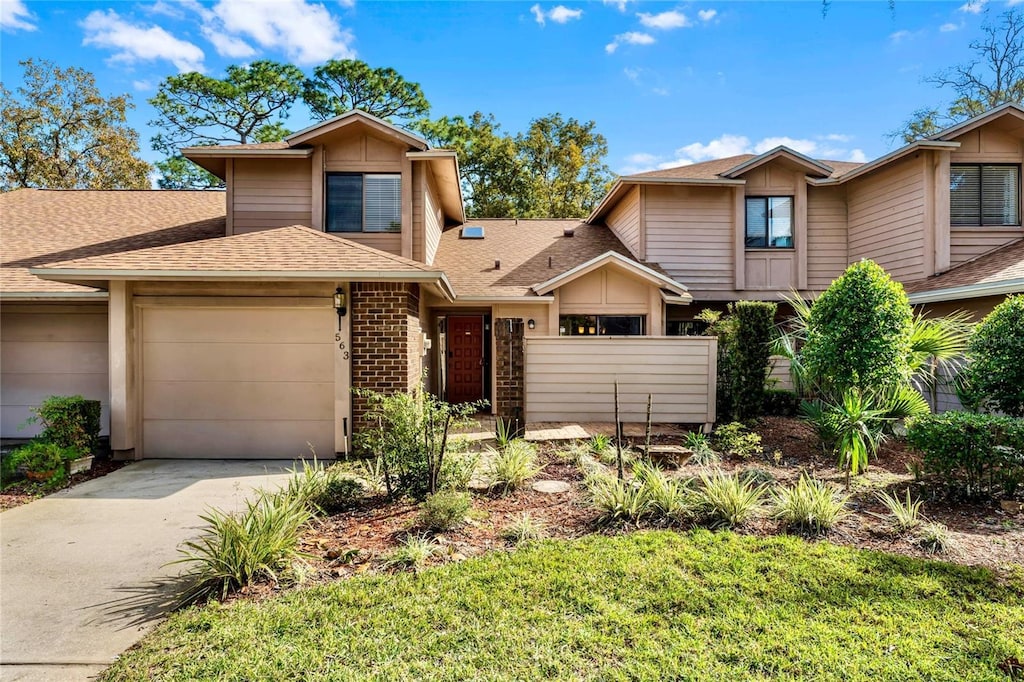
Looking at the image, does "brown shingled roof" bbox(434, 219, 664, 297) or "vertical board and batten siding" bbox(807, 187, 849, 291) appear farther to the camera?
"vertical board and batten siding" bbox(807, 187, 849, 291)

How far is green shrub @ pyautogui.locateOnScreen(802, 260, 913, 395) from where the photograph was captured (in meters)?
5.88

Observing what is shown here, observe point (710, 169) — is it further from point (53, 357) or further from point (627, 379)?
point (53, 357)

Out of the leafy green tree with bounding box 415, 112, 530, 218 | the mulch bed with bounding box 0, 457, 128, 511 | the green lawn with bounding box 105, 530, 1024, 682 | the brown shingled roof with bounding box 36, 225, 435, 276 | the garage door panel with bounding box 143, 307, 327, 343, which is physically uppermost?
the leafy green tree with bounding box 415, 112, 530, 218

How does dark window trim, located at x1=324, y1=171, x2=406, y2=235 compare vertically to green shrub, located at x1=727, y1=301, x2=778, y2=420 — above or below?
above

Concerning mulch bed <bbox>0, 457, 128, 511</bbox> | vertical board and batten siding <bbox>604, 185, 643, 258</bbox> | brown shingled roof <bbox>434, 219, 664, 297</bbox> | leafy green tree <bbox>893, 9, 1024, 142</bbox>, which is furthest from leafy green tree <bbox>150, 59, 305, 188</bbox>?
leafy green tree <bbox>893, 9, 1024, 142</bbox>

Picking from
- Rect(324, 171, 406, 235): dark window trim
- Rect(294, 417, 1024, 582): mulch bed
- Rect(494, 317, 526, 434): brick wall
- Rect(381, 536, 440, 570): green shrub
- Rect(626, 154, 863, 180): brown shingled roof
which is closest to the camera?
Rect(381, 536, 440, 570): green shrub

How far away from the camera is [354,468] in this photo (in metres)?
6.16

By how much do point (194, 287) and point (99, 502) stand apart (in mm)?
3048

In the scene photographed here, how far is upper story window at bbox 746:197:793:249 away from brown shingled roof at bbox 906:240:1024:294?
274cm

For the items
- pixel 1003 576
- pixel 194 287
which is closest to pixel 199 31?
pixel 194 287

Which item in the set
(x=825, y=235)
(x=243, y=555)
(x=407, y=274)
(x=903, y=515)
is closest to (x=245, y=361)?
(x=407, y=274)

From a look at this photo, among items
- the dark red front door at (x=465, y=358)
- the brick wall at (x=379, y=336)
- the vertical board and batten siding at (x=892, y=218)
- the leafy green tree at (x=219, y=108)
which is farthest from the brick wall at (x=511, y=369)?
the leafy green tree at (x=219, y=108)

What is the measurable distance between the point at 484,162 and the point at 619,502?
63.1ft

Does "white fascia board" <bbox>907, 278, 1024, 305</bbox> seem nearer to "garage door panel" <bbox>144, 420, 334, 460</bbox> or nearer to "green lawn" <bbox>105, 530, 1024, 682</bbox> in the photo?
"green lawn" <bbox>105, 530, 1024, 682</bbox>
